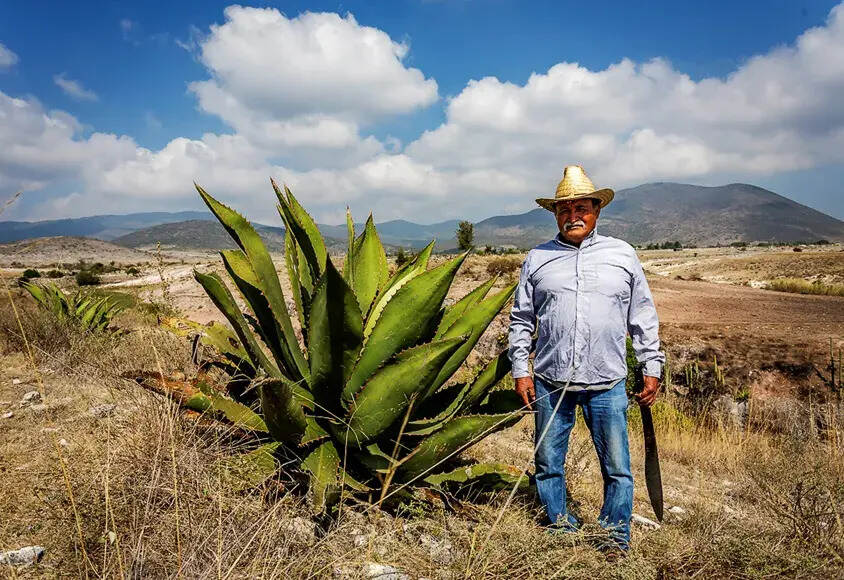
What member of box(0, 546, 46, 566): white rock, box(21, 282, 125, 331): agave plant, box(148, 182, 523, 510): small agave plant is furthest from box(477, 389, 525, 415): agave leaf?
box(21, 282, 125, 331): agave plant

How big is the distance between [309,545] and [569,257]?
77.4 inches

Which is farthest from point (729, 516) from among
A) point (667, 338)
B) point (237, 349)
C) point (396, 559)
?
point (667, 338)

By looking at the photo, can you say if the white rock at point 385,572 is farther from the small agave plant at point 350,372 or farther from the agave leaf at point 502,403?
the agave leaf at point 502,403

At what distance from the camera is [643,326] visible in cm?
270

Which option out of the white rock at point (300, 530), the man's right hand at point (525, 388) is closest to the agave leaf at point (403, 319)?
the white rock at point (300, 530)

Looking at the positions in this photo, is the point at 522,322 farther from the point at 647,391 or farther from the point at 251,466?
the point at 251,466

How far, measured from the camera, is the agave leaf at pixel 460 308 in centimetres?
264

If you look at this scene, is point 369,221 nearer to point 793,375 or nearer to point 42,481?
point 42,481

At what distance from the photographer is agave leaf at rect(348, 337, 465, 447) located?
2.03 m

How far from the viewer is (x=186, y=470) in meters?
2.05

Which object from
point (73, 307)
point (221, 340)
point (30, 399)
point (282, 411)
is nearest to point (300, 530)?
point (282, 411)

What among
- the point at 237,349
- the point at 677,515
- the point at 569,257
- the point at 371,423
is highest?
the point at 569,257

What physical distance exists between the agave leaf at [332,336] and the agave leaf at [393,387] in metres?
0.15

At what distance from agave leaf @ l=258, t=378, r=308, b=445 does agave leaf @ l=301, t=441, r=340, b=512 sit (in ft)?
0.35
